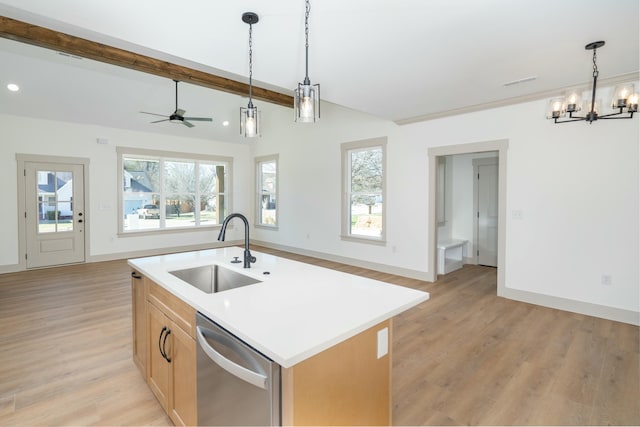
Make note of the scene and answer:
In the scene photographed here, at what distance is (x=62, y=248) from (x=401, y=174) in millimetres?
6510

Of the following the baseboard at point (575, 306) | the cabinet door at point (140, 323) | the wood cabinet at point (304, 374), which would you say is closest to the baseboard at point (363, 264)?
the baseboard at point (575, 306)

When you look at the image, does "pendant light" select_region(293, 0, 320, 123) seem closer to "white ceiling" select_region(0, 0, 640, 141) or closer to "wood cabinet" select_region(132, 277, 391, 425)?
"white ceiling" select_region(0, 0, 640, 141)

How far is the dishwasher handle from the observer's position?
108 cm

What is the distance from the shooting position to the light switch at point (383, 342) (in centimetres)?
144

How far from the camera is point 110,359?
264cm

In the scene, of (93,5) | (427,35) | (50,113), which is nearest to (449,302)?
(427,35)

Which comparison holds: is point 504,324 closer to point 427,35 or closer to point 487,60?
point 487,60

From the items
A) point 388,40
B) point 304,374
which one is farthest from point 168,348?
point 388,40

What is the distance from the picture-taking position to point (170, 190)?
7445mm

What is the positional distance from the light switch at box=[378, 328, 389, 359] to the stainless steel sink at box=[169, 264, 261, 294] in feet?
3.63

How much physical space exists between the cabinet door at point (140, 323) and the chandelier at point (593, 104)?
4018mm

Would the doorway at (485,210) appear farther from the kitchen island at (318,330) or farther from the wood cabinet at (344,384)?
the wood cabinet at (344,384)

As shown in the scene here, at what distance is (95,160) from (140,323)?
5524mm

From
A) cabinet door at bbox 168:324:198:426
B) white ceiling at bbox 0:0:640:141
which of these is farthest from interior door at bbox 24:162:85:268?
cabinet door at bbox 168:324:198:426
